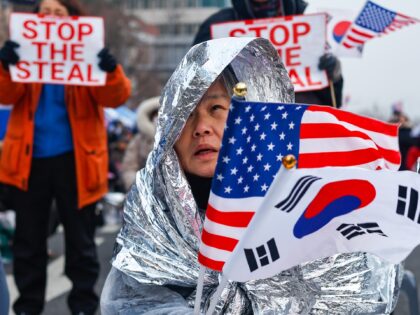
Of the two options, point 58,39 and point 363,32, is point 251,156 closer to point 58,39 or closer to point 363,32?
point 58,39

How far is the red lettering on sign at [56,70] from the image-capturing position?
4836mm

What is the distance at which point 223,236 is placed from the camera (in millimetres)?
2203

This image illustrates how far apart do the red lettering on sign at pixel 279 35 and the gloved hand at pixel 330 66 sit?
22cm

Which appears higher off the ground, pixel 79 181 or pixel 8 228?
pixel 79 181

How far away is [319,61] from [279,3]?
365mm

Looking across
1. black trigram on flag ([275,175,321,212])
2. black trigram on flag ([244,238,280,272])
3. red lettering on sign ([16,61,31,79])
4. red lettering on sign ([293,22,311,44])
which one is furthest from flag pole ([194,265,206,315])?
red lettering on sign ([16,61,31,79])

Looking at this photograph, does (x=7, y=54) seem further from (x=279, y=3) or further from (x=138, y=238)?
(x=138, y=238)

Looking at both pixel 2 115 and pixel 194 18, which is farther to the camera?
pixel 194 18

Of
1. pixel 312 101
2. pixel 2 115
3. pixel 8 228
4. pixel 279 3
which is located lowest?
pixel 8 228

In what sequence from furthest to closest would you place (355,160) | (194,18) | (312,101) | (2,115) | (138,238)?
(194,18) < (2,115) < (312,101) < (138,238) < (355,160)

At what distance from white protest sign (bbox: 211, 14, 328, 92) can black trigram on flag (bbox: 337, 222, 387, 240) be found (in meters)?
2.43

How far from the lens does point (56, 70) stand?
4.88 metres

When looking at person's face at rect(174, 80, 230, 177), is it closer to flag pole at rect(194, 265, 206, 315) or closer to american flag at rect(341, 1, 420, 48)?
flag pole at rect(194, 265, 206, 315)

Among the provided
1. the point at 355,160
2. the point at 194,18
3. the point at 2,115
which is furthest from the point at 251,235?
the point at 194,18
